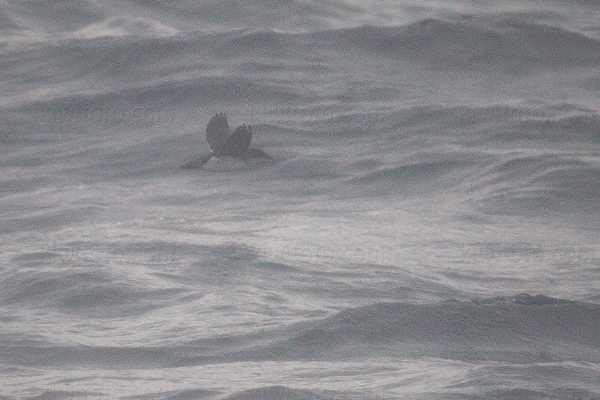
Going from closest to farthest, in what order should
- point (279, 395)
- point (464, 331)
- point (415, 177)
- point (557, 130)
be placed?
1. point (279, 395)
2. point (464, 331)
3. point (415, 177)
4. point (557, 130)

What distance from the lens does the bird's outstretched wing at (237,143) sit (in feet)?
42.4

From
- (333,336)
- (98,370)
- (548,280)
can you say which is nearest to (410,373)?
(333,336)

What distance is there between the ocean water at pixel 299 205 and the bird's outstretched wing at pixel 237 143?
13.4 inches

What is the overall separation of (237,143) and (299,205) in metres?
2.04

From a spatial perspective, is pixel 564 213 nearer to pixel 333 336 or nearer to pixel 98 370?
pixel 333 336

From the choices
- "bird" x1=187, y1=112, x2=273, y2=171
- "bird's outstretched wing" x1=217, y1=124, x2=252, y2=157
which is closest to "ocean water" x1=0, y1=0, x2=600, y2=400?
"bird" x1=187, y1=112, x2=273, y2=171

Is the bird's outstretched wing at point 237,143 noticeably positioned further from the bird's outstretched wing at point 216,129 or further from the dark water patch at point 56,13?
the dark water patch at point 56,13

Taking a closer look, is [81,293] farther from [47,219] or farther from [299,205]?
[299,205]

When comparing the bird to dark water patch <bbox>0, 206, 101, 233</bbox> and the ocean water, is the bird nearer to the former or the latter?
the ocean water

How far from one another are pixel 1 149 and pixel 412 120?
20.0ft

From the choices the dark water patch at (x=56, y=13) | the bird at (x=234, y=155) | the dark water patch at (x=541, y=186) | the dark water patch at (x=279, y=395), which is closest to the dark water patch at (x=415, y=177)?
the dark water patch at (x=541, y=186)

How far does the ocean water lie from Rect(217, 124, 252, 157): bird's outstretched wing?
0.34m

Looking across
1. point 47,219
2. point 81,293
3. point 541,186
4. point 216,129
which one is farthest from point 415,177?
point 81,293

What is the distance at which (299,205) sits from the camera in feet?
36.8
